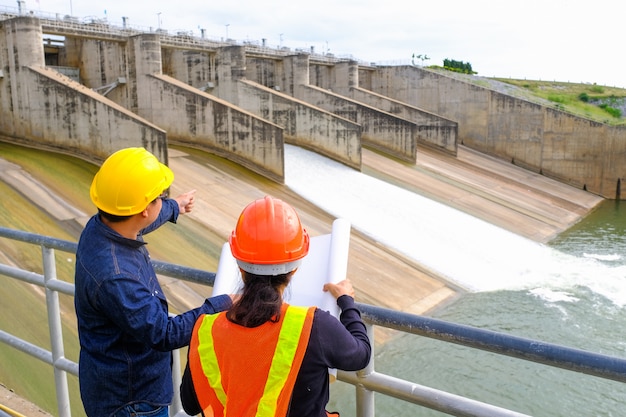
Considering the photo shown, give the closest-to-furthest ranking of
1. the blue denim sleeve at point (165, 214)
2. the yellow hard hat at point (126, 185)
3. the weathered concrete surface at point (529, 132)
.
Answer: the yellow hard hat at point (126, 185)
the blue denim sleeve at point (165, 214)
the weathered concrete surface at point (529, 132)

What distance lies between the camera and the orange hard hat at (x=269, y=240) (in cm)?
158

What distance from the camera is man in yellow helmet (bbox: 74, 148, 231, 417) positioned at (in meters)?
1.84

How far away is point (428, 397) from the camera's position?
1.83 metres

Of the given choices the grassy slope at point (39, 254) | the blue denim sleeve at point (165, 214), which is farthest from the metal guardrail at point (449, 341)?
the grassy slope at point (39, 254)

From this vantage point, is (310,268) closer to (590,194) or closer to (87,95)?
(87,95)

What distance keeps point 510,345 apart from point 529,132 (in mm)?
25636

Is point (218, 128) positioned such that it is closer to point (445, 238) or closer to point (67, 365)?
point (445, 238)

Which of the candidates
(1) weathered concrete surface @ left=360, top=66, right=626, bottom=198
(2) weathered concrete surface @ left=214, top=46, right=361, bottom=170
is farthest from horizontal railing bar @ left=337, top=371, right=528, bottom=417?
(1) weathered concrete surface @ left=360, top=66, right=626, bottom=198

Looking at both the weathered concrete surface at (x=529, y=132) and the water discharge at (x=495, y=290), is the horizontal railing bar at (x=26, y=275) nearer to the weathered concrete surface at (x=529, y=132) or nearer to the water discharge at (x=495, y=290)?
the water discharge at (x=495, y=290)

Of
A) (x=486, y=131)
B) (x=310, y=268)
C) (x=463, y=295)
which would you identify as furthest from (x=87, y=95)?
(x=486, y=131)

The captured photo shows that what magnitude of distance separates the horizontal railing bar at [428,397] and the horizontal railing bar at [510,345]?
0.55 feet

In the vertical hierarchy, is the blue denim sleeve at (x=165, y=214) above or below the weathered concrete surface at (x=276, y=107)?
above

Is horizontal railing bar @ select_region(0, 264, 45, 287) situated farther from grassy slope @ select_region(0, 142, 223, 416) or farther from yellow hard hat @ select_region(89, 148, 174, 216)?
grassy slope @ select_region(0, 142, 223, 416)

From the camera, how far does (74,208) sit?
11.2 m
